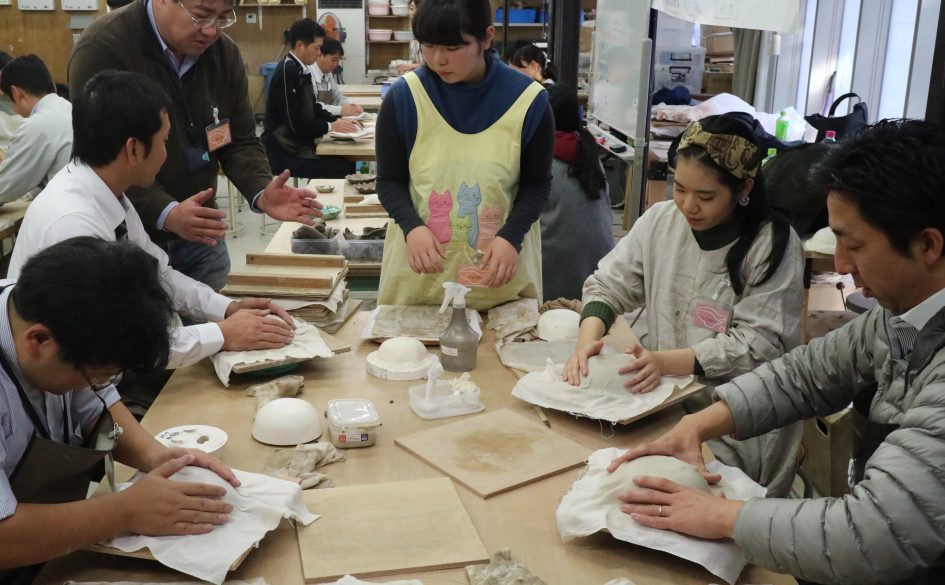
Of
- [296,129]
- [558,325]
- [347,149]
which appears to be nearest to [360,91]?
[296,129]

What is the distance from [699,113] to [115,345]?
177 inches

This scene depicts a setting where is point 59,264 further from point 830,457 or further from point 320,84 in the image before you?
point 320,84

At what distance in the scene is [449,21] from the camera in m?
1.97

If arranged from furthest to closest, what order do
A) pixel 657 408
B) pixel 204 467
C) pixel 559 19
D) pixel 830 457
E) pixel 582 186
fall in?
pixel 559 19, pixel 582 186, pixel 830 457, pixel 657 408, pixel 204 467

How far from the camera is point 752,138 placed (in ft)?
5.90

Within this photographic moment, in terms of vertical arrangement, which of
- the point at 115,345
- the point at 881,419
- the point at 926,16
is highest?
the point at 926,16

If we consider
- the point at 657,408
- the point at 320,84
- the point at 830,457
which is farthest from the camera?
the point at 320,84

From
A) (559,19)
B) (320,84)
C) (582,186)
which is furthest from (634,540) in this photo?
(320,84)

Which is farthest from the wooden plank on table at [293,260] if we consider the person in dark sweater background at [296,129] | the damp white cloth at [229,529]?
the person in dark sweater background at [296,129]

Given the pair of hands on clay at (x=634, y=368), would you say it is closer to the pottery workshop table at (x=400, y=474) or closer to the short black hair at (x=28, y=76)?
the pottery workshop table at (x=400, y=474)

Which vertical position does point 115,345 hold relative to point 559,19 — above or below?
below

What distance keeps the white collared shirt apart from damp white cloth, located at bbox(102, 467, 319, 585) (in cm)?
48

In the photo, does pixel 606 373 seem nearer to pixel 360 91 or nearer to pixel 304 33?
pixel 304 33

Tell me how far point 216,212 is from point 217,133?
1.82 ft
